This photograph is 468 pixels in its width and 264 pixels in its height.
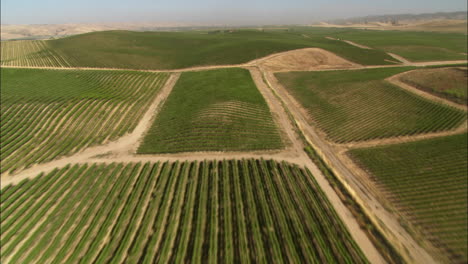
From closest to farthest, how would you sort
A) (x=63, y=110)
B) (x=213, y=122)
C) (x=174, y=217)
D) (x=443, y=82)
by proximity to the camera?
1. (x=174, y=217)
2. (x=213, y=122)
3. (x=63, y=110)
4. (x=443, y=82)

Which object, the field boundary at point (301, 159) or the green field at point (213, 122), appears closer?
the field boundary at point (301, 159)

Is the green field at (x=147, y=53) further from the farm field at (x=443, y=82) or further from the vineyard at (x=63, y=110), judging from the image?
the farm field at (x=443, y=82)

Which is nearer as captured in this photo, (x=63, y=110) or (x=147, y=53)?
(x=63, y=110)

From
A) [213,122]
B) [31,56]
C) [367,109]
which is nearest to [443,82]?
[367,109]

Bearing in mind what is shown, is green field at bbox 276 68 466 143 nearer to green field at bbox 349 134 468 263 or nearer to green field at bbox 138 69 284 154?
green field at bbox 349 134 468 263

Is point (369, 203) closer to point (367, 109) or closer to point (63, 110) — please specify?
point (367, 109)

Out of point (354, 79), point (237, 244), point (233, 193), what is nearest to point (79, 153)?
point (233, 193)

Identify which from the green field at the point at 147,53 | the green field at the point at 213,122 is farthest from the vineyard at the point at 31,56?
the green field at the point at 213,122
